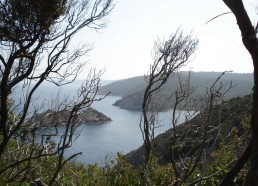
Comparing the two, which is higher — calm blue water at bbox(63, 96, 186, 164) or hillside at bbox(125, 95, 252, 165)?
hillside at bbox(125, 95, 252, 165)

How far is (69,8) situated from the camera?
593cm

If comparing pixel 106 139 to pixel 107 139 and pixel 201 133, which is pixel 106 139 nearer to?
pixel 107 139

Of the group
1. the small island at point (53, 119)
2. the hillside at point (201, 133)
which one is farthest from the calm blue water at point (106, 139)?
the small island at point (53, 119)

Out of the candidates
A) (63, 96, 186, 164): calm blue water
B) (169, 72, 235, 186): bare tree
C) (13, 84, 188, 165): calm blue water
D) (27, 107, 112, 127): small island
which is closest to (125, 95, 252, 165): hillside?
(169, 72, 235, 186): bare tree

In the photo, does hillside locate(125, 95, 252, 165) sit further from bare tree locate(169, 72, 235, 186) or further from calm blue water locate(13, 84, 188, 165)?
calm blue water locate(13, 84, 188, 165)

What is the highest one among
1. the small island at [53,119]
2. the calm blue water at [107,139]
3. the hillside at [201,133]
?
the small island at [53,119]

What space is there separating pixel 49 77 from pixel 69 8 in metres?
1.35

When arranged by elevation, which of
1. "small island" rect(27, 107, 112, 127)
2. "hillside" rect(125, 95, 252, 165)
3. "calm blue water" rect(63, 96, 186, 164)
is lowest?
"calm blue water" rect(63, 96, 186, 164)

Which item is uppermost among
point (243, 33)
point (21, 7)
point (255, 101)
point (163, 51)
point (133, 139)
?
point (21, 7)

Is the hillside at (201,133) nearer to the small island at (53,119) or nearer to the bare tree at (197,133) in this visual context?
the bare tree at (197,133)

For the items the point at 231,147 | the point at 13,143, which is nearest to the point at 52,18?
the point at 231,147

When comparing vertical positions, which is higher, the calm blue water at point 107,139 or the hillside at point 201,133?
the hillside at point 201,133

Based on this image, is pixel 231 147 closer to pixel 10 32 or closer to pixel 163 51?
pixel 163 51

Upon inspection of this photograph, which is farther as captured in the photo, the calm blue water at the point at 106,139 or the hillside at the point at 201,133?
the calm blue water at the point at 106,139
